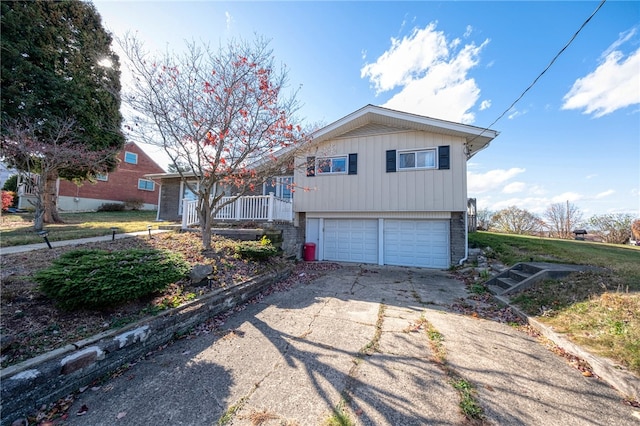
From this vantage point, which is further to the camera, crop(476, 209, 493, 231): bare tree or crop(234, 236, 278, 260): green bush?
crop(476, 209, 493, 231): bare tree

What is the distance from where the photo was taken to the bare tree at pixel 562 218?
17281mm

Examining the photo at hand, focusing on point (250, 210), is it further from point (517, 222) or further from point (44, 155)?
point (517, 222)

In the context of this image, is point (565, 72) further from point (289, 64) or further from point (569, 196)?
point (569, 196)

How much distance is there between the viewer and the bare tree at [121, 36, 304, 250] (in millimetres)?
5566

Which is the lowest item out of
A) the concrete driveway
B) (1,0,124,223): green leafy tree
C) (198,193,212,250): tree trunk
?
the concrete driveway

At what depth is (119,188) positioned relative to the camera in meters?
21.5

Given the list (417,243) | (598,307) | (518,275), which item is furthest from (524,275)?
(417,243)

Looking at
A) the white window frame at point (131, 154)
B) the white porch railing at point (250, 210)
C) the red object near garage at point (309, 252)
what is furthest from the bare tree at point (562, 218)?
the white window frame at point (131, 154)

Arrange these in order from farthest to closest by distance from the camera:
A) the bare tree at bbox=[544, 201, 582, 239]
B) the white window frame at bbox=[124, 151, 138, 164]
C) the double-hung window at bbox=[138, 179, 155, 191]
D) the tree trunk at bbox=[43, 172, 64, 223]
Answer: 1. the double-hung window at bbox=[138, 179, 155, 191]
2. the white window frame at bbox=[124, 151, 138, 164]
3. the bare tree at bbox=[544, 201, 582, 239]
4. the tree trunk at bbox=[43, 172, 64, 223]

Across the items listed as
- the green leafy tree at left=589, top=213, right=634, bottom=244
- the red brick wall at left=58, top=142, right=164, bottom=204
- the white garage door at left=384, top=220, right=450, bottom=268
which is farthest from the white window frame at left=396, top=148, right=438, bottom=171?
the red brick wall at left=58, top=142, right=164, bottom=204

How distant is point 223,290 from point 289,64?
580cm

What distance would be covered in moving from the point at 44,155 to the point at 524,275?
1541 cm

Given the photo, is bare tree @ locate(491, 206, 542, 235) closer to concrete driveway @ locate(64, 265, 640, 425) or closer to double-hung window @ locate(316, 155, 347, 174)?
double-hung window @ locate(316, 155, 347, 174)

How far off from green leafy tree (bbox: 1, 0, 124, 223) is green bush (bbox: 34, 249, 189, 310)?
7.53 meters
